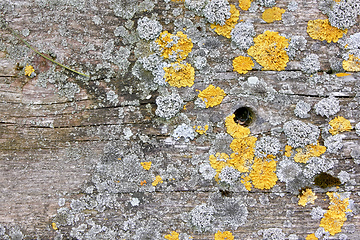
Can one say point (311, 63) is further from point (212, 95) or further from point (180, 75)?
point (180, 75)

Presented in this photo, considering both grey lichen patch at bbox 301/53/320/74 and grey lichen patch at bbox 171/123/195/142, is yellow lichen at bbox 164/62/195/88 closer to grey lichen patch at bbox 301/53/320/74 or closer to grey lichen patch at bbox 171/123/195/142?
grey lichen patch at bbox 171/123/195/142

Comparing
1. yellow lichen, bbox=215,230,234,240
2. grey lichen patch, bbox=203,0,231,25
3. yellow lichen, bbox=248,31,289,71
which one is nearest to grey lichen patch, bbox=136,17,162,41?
grey lichen patch, bbox=203,0,231,25

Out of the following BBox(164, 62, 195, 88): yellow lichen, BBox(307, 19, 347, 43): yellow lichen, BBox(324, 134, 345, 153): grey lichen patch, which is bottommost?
BBox(164, 62, 195, 88): yellow lichen

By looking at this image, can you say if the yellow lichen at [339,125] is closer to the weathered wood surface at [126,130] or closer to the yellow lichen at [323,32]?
the weathered wood surface at [126,130]

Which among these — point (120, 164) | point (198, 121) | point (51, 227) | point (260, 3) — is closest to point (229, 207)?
point (198, 121)

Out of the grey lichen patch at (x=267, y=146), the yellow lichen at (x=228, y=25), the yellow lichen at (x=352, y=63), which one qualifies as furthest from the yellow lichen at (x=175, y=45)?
the yellow lichen at (x=352, y=63)

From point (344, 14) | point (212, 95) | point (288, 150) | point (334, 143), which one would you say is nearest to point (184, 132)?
point (212, 95)
